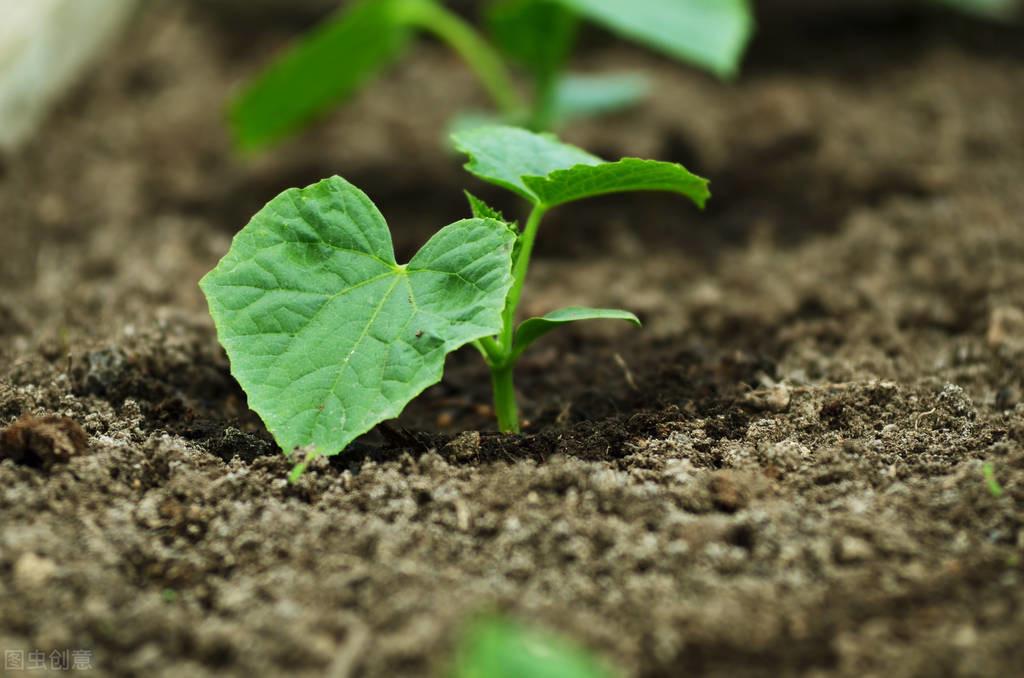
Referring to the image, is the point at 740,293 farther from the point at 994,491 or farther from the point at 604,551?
the point at 604,551

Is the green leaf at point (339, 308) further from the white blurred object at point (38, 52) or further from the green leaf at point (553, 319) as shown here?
the white blurred object at point (38, 52)

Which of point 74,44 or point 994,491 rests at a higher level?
point 74,44

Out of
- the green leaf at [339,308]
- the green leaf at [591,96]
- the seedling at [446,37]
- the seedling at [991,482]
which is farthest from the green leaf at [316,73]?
the seedling at [991,482]

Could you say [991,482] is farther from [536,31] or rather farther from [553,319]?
[536,31]

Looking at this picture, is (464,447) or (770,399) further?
(770,399)

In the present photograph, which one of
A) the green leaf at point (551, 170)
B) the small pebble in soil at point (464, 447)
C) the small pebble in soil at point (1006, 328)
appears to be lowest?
the small pebble in soil at point (464, 447)

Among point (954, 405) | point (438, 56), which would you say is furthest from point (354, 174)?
point (954, 405)

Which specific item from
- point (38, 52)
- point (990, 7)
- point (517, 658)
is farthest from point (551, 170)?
point (990, 7)
